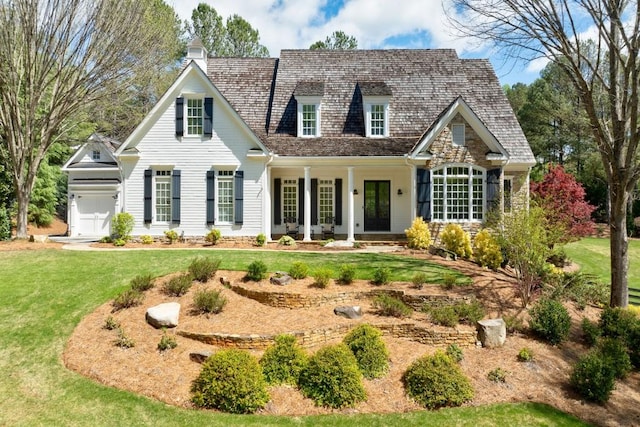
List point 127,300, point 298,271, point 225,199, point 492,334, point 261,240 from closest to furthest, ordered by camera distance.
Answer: point 492,334 → point 127,300 → point 298,271 → point 261,240 → point 225,199

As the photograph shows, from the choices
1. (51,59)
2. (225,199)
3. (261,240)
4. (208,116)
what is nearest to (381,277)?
(261,240)

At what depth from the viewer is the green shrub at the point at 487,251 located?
12.5m

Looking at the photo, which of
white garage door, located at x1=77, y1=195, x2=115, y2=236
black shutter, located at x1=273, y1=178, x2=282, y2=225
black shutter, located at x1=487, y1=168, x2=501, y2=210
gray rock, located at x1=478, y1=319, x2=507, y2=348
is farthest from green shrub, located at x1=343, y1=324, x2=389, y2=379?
white garage door, located at x1=77, y1=195, x2=115, y2=236

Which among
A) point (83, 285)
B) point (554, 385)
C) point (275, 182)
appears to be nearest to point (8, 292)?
point (83, 285)

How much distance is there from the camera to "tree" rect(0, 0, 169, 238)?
15250 millimetres

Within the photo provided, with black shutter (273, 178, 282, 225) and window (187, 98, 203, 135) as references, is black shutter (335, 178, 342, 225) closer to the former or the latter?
black shutter (273, 178, 282, 225)

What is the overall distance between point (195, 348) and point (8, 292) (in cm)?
585

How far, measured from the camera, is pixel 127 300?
902 cm

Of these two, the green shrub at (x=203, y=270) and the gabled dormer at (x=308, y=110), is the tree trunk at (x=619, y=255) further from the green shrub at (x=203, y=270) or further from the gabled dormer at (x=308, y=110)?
the gabled dormer at (x=308, y=110)

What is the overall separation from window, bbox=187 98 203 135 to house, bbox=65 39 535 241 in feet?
0.17

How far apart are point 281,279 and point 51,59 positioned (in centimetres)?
1425

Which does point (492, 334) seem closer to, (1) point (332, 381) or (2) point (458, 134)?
(1) point (332, 381)

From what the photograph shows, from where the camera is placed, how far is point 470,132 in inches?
618

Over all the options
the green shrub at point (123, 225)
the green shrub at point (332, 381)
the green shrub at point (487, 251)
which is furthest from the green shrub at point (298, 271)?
the green shrub at point (123, 225)
